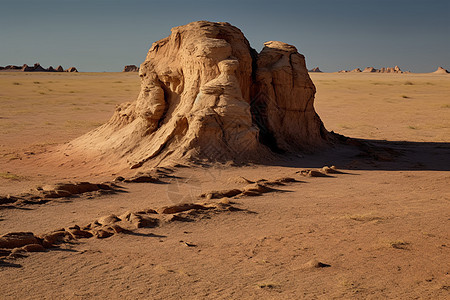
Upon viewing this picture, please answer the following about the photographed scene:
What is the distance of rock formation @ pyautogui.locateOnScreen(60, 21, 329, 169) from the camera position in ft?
28.7

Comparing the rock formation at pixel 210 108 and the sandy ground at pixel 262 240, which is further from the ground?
the rock formation at pixel 210 108

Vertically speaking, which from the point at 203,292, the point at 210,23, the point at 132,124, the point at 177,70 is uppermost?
the point at 210,23

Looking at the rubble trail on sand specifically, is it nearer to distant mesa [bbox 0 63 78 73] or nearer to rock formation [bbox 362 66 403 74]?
distant mesa [bbox 0 63 78 73]

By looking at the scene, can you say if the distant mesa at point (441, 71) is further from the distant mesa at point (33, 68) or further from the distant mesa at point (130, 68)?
the distant mesa at point (33, 68)

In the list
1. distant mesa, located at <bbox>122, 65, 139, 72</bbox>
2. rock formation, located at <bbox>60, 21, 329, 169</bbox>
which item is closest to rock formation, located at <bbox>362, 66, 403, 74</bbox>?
distant mesa, located at <bbox>122, 65, 139, 72</bbox>

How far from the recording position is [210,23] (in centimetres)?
1000

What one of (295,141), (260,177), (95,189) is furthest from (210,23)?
(95,189)

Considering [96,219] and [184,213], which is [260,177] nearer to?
[184,213]

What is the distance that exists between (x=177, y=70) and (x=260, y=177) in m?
3.06

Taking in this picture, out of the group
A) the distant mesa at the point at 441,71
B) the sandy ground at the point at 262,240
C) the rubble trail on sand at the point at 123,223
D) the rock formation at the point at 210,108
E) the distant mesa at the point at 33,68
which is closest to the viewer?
the sandy ground at the point at 262,240

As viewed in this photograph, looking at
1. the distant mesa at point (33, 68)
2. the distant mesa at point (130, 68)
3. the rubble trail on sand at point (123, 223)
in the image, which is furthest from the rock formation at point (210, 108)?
the distant mesa at point (130, 68)

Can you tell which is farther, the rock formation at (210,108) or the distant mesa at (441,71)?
the distant mesa at (441,71)

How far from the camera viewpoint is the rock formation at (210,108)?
Answer: 875cm

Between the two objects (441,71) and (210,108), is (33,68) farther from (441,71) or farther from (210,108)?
(210,108)
